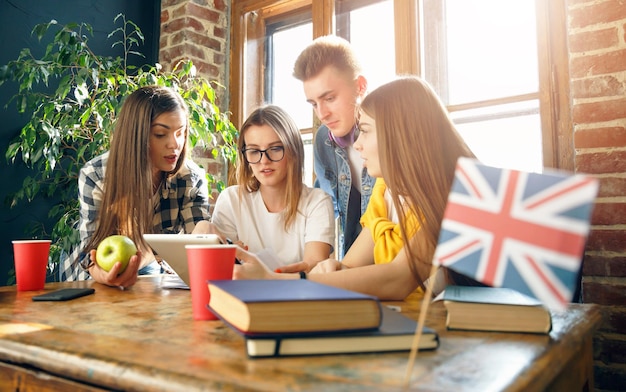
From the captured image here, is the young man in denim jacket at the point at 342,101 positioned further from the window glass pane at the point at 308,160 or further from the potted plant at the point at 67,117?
the window glass pane at the point at 308,160

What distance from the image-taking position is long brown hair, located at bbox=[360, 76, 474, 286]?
1.01 meters

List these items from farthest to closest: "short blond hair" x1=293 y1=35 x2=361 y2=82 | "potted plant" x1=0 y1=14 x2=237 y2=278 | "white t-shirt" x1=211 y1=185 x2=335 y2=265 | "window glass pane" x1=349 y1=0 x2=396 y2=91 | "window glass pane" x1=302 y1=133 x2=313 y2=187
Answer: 1. "window glass pane" x1=302 y1=133 x2=313 y2=187
2. "window glass pane" x1=349 y1=0 x2=396 y2=91
3. "potted plant" x1=0 y1=14 x2=237 y2=278
4. "short blond hair" x1=293 y1=35 x2=361 y2=82
5. "white t-shirt" x1=211 y1=185 x2=335 y2=265

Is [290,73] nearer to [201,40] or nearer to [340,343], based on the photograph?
[201,40]

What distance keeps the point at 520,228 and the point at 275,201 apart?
137cm

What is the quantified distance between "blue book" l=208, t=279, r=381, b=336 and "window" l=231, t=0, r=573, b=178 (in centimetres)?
159

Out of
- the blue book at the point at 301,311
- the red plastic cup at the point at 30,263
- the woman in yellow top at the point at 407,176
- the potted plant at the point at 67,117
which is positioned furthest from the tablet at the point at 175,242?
the potted plant at the point at 67,117

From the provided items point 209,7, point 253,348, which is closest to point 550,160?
point 253,348

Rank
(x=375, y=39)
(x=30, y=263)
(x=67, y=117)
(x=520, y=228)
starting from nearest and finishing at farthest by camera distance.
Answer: (x=520, y=228) < (x=30, y=263) < (x=67, y=117) < (x=375, y=39)

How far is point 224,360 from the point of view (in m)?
0.53

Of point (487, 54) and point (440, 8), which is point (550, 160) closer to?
point (487, 54)

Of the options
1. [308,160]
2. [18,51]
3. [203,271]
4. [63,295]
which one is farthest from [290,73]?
[203,271]

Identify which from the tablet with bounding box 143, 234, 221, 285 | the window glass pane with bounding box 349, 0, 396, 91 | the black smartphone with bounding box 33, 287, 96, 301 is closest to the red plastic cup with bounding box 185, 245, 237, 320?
the tablet with bounding box 143, 234, 221, 285

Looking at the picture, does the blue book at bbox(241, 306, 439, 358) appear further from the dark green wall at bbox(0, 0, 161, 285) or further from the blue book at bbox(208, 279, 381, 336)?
the dark green wall at bbox(0, 0, 161, 285)

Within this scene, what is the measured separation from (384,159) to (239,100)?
2.14 m
